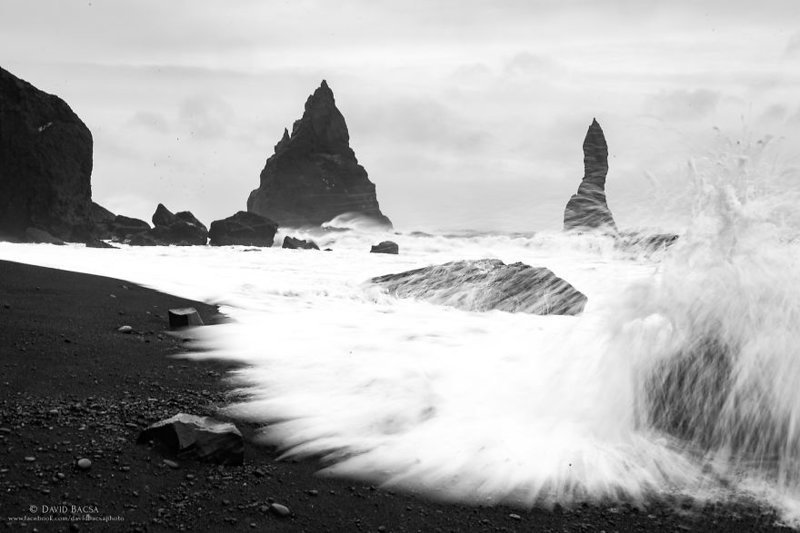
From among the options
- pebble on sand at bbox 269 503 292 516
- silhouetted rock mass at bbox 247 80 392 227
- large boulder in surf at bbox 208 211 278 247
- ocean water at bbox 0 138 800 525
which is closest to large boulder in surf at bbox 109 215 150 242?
large boulder in surf at bbox 208 211 278 247

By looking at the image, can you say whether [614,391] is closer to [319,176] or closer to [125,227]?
[125,227]

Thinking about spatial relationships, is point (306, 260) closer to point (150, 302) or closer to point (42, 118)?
point (150, 302)

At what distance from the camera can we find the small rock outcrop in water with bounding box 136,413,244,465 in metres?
2.68

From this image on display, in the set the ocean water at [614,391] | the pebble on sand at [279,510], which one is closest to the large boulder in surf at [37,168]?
the ocean water at [614,391]

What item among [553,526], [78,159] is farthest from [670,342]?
[78,159]

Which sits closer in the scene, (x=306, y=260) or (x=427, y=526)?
(x=427, y=526)

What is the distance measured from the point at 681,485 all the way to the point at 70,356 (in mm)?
3172

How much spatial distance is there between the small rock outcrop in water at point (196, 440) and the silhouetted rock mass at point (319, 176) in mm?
72776

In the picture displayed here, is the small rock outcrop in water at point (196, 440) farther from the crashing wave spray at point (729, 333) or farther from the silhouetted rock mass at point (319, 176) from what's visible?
the silhouetted rock mass at point (319, 176)

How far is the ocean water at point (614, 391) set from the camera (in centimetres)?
290

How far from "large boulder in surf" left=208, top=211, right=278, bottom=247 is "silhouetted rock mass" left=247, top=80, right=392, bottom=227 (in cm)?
3751

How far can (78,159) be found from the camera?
32.4m

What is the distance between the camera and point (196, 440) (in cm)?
270

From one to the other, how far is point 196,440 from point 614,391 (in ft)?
6.74
